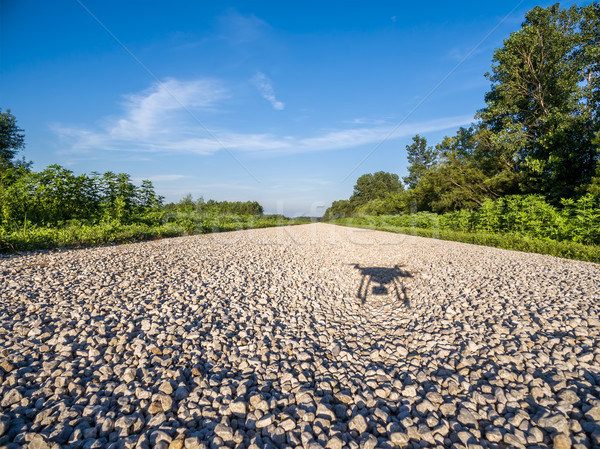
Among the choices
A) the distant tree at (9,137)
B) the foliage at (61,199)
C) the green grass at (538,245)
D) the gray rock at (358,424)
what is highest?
the distant tree at (9,137)

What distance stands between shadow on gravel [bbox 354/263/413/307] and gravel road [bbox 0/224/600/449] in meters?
0.13

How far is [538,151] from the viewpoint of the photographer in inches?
720

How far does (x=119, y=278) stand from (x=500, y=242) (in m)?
14.9

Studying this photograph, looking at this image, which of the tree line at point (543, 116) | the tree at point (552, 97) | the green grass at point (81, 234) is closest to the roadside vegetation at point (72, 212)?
the green grass at point (81, 234)

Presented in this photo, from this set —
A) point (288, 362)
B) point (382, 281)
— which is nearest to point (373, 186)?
point (382, 281)

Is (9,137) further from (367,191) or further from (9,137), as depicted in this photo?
(367,191)

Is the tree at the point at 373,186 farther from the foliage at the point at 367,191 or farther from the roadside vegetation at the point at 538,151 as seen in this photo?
the roadside vegetation at the point at 538,151

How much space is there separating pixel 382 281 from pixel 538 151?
1911cm

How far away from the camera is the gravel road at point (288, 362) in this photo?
7.25 ft

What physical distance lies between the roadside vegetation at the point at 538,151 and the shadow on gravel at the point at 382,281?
21.7 feet

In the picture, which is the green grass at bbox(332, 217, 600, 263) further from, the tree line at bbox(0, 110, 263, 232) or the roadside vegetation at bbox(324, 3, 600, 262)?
the tree line at bbox(0, 110, 263, 232)

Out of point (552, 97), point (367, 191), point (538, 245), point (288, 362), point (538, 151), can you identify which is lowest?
point (288, 362)

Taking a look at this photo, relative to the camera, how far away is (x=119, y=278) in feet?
19.3

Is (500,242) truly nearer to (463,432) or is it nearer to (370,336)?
(370,336)
